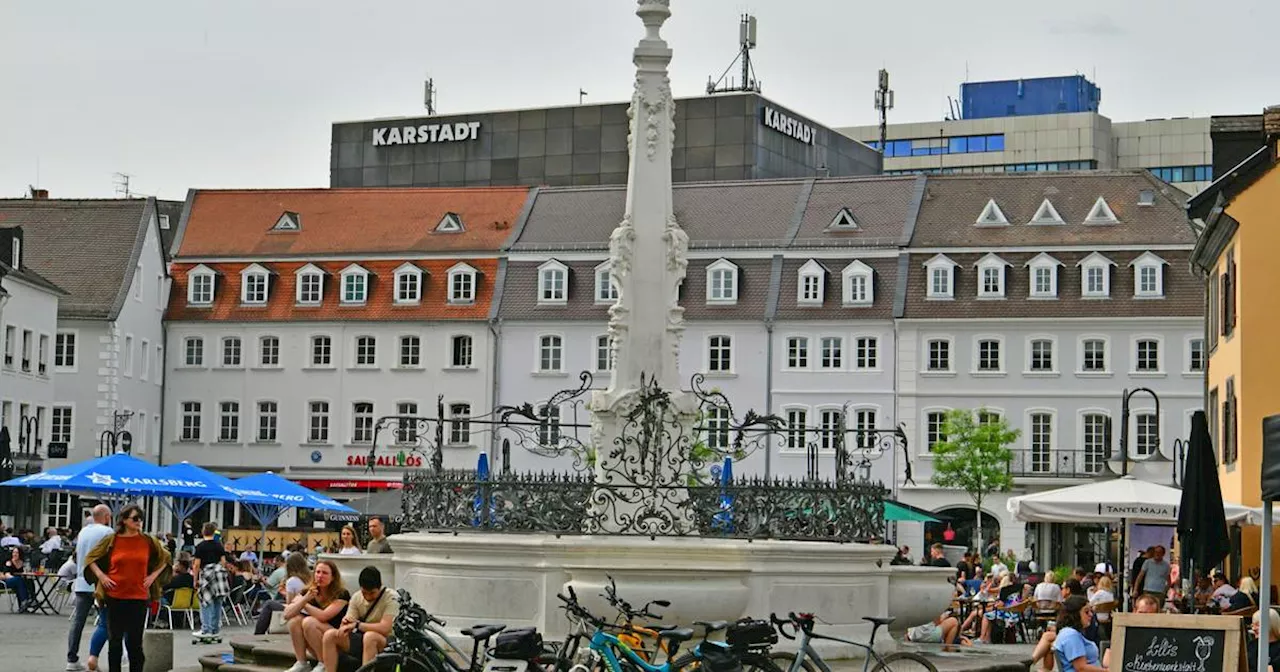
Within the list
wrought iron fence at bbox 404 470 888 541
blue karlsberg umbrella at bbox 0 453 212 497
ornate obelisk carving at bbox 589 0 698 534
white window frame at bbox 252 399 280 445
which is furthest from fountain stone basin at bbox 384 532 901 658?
white window frame at bbox 252 399 280 445

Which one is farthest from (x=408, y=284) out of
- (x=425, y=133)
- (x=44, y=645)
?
(x=44, y=645)

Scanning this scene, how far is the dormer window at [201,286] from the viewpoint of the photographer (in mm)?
70375

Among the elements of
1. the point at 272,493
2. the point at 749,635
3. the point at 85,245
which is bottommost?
the point at 749,635

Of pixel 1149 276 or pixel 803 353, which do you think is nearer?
pixel 1149 276

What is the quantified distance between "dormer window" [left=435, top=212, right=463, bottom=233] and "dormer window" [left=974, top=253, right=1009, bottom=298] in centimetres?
1694

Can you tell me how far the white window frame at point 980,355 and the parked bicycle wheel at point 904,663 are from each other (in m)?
47.6

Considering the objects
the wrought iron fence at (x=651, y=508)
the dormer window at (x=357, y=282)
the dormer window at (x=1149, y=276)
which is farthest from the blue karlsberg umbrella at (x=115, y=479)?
the dormer window at (x=1149, y=276)

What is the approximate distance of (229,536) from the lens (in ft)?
179

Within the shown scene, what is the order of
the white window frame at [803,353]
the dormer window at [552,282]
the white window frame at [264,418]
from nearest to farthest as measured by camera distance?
the white window frame at [803,353] → the dormer window at [552,282] → the white window frame at [264,418]

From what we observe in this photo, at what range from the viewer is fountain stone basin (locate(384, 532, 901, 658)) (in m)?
17.9

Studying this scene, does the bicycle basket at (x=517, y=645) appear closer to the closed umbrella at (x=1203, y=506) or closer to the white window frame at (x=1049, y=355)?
the closed umbrella at (x=1203, y=506)

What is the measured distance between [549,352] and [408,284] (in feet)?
17.1

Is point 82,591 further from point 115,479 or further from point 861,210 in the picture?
point 861,210

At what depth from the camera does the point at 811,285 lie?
64750mm
